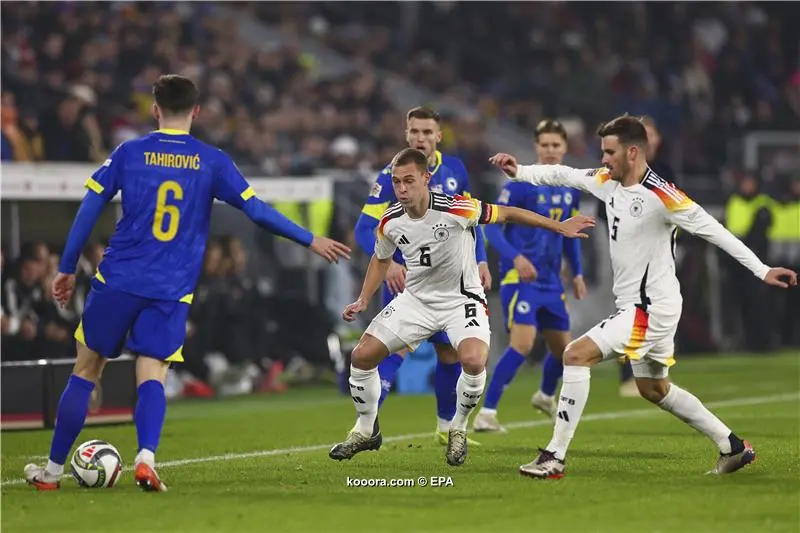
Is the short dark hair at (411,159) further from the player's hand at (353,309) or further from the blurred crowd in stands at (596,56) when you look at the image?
the blurred crowd in stands at (596,56)

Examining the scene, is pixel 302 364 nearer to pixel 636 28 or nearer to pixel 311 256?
pixel 311 256

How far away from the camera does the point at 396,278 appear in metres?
10.5

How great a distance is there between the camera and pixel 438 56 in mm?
31094

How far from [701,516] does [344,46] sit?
23186 mm

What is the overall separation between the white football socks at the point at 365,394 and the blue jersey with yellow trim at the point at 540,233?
10.1 feet

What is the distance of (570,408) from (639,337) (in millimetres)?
581

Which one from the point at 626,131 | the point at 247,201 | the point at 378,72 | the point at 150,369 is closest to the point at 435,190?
the point at 626,131

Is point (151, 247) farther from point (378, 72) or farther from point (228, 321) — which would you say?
point (378, 72)

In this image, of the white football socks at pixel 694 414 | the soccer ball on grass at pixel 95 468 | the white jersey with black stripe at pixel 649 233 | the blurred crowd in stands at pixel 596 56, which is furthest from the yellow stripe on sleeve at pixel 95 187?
→ the blurred crowd in stands at pixel 596 56

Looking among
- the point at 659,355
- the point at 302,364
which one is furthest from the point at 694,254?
the point at 659,355

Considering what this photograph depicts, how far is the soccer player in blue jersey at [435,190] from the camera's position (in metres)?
10.7

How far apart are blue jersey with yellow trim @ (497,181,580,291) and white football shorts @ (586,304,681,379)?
365 cm

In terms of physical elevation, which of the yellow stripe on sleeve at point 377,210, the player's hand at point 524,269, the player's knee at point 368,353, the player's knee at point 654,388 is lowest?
the player's knee at point 654,388

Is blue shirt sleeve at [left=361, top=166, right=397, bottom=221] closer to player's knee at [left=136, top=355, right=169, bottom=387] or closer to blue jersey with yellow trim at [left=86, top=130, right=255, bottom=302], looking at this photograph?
blue jersey with yellow trim at [left=86, top=130, right=255, bottom=302]
